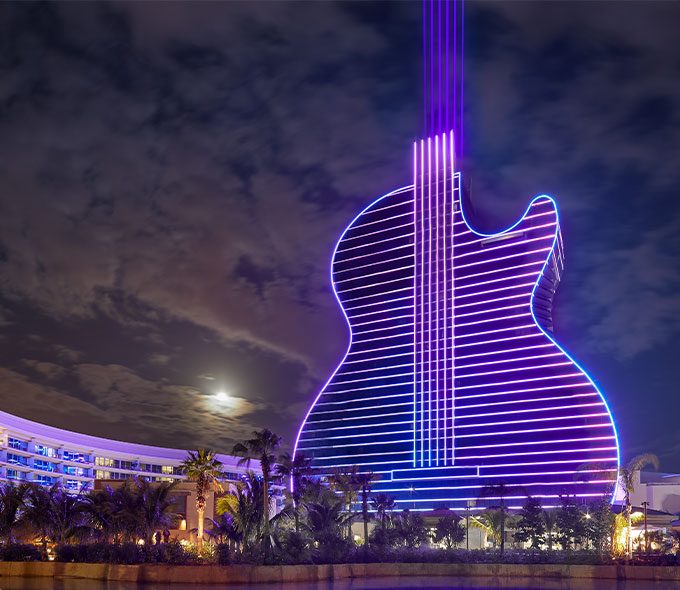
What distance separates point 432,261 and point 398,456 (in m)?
Result: 32.5

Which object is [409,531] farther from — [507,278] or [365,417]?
[365,417]

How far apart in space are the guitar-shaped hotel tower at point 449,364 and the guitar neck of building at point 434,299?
0.20 m

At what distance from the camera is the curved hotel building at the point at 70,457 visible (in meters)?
118

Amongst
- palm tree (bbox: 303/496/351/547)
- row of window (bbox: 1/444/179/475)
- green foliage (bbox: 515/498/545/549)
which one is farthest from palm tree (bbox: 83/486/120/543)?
row of window (bbox: 1/444/179/475)

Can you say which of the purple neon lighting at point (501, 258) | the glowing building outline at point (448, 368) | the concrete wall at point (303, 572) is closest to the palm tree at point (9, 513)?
the concrete wall at point (303, 572)

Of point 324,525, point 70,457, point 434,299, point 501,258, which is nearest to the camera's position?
point 324,525

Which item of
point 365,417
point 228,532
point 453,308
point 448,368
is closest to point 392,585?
point 228,532

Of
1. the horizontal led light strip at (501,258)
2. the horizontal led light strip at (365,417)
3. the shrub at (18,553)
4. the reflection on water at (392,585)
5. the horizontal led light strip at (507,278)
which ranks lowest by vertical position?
the reflection on water at (392,585)

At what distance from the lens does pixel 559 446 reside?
146 metres

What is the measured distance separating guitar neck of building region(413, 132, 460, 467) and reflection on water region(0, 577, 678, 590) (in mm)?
96167

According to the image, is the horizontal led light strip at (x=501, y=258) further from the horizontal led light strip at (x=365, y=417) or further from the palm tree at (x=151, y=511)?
the palm tree at (x=151, y=511)

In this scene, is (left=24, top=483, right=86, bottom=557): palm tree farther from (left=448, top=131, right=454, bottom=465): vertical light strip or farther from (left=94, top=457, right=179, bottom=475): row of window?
(left=448, top=131, right=454, bottom=465): vertical light strip

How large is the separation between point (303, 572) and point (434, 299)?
111887 mm

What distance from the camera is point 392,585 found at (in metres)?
54.6
